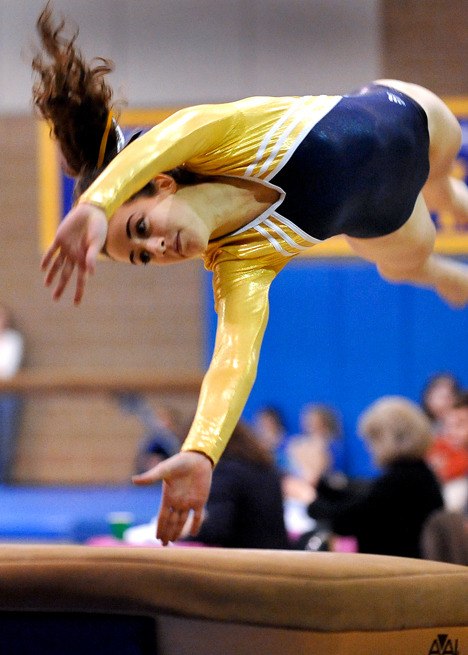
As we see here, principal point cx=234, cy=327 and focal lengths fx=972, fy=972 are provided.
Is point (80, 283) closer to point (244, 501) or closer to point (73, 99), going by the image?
point (73, 99)

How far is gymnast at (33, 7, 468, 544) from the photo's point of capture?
1584 millimetres

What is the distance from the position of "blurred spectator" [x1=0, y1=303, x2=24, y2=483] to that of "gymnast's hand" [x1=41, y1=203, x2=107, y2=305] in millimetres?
4796

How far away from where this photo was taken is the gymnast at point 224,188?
158cm

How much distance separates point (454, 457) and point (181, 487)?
3.55 m

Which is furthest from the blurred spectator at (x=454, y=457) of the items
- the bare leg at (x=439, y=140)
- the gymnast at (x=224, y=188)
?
the gymnast at (x=224, y=188)

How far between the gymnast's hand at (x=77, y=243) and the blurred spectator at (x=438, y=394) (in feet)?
14.8

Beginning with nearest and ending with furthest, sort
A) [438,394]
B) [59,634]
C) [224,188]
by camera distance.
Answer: [59,634] → [224,188] → [438,394]

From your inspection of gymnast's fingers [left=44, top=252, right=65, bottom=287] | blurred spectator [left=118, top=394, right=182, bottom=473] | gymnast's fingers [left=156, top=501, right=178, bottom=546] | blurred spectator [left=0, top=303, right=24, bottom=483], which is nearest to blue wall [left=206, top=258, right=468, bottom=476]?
blurred spectator [left=118, top=394, right=182, bottom=473]

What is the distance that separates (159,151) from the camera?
1.61 metres

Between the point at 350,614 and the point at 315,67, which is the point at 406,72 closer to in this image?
the point at 315,67

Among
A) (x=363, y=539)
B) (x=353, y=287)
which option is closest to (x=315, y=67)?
(x=353, y=287)

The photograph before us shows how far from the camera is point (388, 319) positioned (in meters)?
6.25

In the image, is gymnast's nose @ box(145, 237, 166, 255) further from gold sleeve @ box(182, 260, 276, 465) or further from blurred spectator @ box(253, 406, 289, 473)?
blurred spectator @ box(253, 406, 289, 473)

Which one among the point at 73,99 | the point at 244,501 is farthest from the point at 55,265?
the point at 244,501
